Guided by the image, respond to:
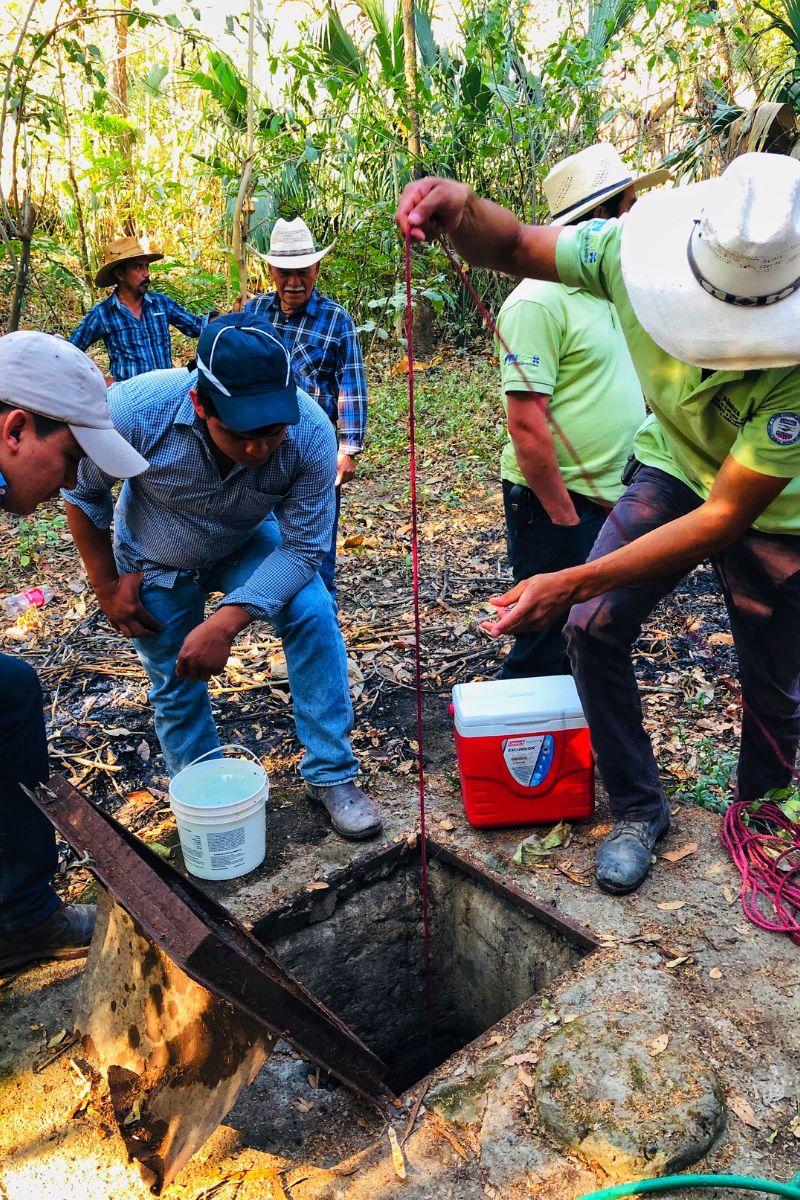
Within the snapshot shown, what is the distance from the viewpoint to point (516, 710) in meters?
2.92

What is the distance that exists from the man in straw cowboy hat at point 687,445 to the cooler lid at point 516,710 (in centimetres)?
14

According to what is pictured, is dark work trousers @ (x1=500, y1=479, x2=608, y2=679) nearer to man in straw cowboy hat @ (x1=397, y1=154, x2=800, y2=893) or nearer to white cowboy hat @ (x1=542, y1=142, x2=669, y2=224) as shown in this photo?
man in straw cowboy hat @ (x1=397, y1=154, x2=800, y2=893)

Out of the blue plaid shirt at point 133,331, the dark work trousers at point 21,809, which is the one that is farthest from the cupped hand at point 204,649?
the blue plaid shirt at point 133,331

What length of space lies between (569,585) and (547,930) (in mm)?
1143

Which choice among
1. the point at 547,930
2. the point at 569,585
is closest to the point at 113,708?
the point at 547,930

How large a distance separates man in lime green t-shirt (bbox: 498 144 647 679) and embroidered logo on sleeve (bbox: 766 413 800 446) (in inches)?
42.1

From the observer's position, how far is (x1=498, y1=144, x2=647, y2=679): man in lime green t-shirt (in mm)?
3084

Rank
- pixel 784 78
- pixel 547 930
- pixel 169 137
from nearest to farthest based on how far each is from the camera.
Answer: pixel 547 930
pixel 784 78
pixel 169 137

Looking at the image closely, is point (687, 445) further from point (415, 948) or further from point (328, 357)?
point (328, 357)

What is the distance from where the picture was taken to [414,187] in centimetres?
234

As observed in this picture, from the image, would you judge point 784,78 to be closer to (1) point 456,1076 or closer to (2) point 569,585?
(2) point 569,585

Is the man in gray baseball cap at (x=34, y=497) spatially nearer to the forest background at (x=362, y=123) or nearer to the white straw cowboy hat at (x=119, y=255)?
the white straw cowboy hat at (x=119, y=255)

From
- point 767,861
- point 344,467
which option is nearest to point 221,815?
point 767,861

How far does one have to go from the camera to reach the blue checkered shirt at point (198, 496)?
9.34ft
